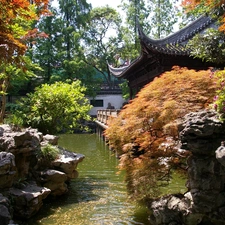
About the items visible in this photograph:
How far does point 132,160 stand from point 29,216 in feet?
7.58

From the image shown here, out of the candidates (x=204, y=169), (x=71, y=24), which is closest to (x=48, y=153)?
(x=204, y=169)

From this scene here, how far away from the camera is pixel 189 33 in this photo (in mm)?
13344

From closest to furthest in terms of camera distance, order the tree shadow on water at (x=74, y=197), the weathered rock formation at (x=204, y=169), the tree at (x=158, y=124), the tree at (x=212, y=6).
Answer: the weathered rock formation at (x=204, y=169) → the tree at (x=158, y=124) → the tree at (x=212, y=6) → the tree shadow on water at (x=74, y=197)

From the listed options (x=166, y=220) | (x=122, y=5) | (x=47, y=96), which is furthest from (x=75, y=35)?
(x=166, y=220)

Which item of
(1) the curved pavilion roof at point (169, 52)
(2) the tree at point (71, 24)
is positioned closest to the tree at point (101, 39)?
(2) the tree at point (71, 24)

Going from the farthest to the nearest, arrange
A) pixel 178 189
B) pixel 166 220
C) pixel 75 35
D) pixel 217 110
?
pixel 75 35
pixel 178 189
pixel 166 220
pixel 217 110

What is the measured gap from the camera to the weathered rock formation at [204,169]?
439 cm

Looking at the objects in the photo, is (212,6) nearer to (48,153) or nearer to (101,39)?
(48,153)

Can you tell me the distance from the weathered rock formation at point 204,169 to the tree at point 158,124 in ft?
2.50

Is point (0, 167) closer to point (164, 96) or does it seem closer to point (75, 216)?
point (75, 216)

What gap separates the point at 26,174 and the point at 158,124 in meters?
3.43

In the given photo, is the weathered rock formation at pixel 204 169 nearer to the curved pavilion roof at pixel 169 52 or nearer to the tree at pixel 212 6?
the tree at pixel 212 6

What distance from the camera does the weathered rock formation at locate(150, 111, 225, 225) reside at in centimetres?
439

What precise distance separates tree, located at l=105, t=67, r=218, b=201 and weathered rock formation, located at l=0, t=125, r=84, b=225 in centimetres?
205
